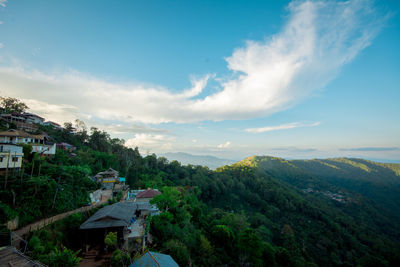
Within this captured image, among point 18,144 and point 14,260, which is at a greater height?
point 18,144

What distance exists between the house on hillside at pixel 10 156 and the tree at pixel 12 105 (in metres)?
28.9

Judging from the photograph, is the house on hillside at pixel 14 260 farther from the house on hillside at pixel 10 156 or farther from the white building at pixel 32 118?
the white building at pixel 32 118

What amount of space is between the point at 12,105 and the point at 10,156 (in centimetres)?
3283

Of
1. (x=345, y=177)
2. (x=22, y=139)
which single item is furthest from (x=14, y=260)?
(x=345, y=177)

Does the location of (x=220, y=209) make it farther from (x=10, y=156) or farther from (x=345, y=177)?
(x=345, y=177)

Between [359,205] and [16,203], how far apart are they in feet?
283

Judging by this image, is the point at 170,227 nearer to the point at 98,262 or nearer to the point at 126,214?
the point at 126,214

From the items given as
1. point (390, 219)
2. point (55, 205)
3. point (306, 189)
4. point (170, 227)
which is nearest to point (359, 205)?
point (390, 219)

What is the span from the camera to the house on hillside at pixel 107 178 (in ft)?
79.8

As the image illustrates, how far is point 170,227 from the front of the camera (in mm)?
13305

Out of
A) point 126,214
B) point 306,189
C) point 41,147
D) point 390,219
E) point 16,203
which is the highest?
point 41,147

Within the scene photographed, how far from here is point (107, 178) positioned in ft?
83.0

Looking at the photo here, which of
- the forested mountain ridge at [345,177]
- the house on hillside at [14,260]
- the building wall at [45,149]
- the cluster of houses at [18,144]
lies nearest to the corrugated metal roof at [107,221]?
the house on hillside at [14,260]

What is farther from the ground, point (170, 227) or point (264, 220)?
point (170, 227)
